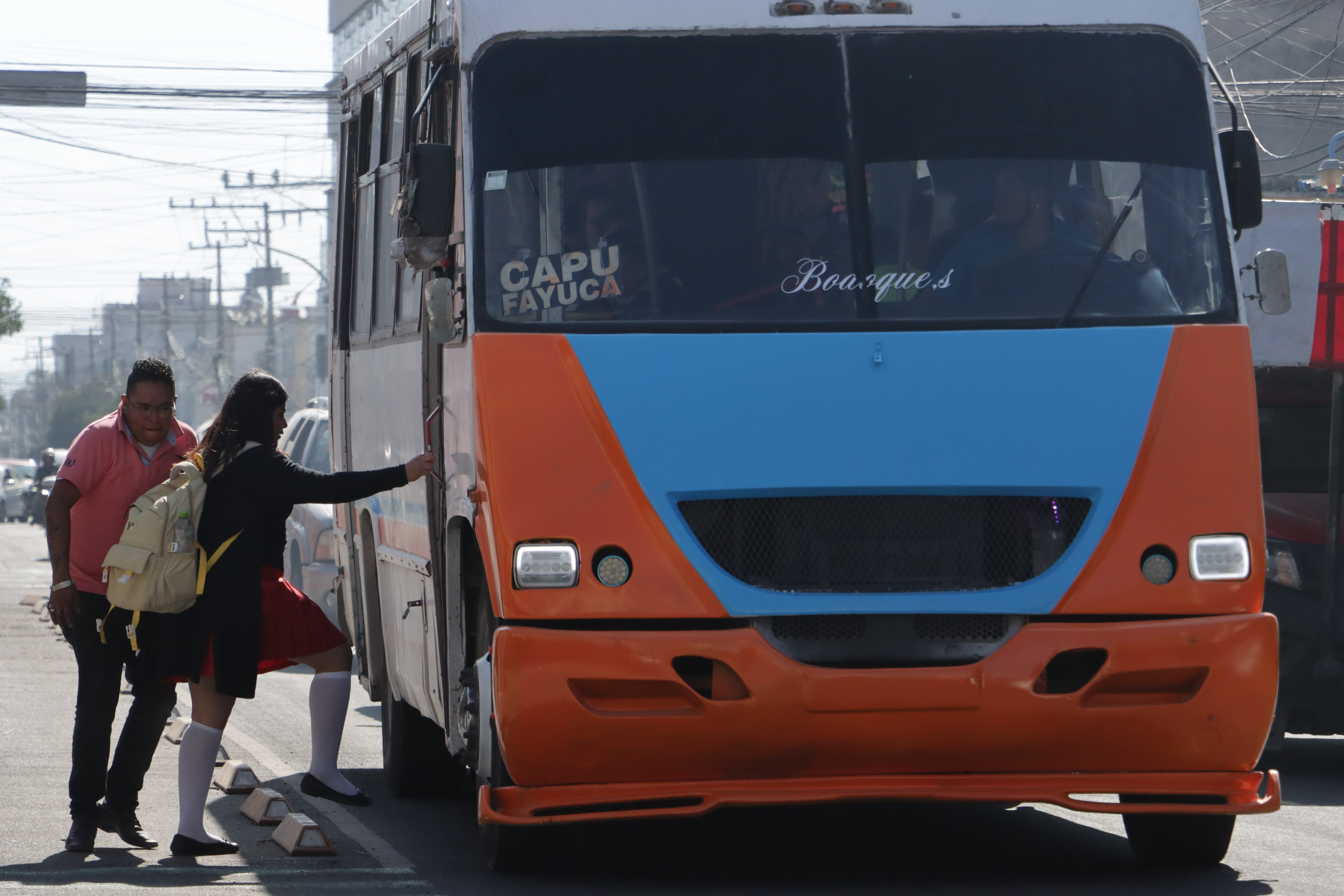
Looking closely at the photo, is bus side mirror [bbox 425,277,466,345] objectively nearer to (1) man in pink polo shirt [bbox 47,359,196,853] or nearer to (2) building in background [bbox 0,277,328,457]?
(1) man in pink polo shirt [bbox 47,359,196,853]

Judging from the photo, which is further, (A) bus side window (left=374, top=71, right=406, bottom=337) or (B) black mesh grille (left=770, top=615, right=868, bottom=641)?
(A) bus side window (left=374, top=71, right=406, bottom=337)

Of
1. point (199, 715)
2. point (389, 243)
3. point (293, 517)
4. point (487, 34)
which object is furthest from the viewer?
point (293, 517)

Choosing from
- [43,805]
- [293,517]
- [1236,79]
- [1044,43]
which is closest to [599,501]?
[1044,43]

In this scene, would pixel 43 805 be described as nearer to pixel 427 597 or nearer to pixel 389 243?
pixel 427 597

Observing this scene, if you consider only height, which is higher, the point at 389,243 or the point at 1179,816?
the point at 389,243

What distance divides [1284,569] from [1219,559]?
4.21 meters

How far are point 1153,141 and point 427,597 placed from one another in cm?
304

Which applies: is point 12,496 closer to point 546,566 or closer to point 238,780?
point 238,780

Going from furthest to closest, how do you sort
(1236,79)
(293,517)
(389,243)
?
1. (1236,79)
2. (293,517)
3. (389,243)

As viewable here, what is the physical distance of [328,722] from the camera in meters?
8.65

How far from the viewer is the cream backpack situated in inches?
303

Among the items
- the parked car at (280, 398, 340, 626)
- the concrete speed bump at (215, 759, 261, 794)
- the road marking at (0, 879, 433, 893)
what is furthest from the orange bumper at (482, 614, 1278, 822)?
the parked car at (280, 398, 340, 626)

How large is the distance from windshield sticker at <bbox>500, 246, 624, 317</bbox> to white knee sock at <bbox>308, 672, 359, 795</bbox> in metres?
2.36

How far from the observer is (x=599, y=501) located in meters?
6.45
